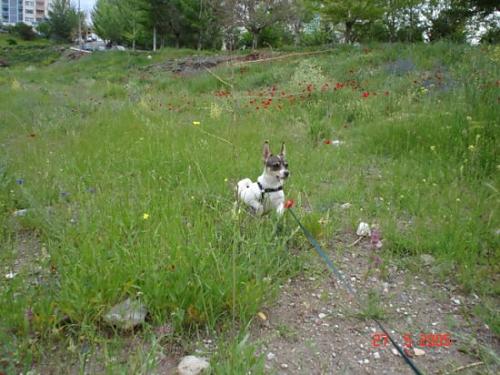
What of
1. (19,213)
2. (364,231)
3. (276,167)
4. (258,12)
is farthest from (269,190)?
(258,12)

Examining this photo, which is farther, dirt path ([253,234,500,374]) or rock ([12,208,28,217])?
rock ([12,208,28,217])

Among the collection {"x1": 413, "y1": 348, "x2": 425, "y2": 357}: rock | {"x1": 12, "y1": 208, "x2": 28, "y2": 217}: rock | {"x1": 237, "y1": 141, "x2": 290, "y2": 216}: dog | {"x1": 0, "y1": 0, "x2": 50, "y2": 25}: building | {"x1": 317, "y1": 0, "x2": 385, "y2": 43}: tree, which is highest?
{"x1": 0, "y1": 0, "x2": 50, "y2": 25}: building

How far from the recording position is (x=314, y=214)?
312cm

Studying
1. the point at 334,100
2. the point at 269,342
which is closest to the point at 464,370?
the point at 269,342

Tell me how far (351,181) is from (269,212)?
1.47 metres

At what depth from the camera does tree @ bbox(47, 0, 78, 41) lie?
56188 millimetres

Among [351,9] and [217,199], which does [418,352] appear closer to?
[217,199]

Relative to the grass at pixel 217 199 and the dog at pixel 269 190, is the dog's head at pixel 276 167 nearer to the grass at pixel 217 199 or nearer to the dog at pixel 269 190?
the dog at pixel 269 190

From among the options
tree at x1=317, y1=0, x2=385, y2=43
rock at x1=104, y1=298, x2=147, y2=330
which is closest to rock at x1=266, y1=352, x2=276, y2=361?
rock at x1=104, y1=298, x2=147, y2=330

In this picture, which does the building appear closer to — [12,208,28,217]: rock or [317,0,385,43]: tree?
[317,0,385,43]: tree

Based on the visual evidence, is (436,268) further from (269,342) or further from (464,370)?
(269,342)
